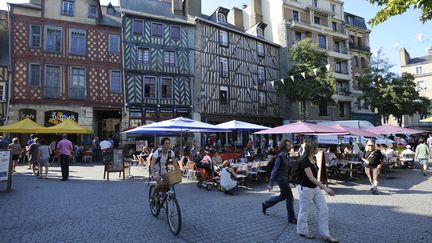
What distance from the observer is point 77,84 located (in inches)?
747

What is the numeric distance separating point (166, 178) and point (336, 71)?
1182 inches

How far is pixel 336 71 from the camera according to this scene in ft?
101

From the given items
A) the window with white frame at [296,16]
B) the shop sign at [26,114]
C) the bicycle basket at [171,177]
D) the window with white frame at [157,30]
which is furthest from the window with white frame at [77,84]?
the window with white frame at [296,16]

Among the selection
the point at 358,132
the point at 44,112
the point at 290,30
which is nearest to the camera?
the point at 358,132

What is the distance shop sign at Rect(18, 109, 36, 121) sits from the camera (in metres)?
17.5

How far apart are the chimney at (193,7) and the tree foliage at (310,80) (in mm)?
8401

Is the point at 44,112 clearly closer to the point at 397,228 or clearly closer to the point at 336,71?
the point at 397,228

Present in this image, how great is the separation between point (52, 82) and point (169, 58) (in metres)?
7.75

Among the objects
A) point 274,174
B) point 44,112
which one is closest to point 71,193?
point 274,174

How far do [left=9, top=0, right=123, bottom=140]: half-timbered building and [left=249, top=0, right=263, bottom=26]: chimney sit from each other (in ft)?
47.0

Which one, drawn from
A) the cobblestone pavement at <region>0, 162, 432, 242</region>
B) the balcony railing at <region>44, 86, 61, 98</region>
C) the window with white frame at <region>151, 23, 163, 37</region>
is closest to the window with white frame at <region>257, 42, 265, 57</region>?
the window with white frame at <region>151, 23, 163, 37</region>

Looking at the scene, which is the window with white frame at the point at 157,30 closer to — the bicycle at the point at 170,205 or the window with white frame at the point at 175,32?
the window with white frame at the point at 175,32

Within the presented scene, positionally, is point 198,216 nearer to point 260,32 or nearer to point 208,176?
point 208,176

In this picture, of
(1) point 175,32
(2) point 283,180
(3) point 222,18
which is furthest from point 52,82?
(2) point 283,180
